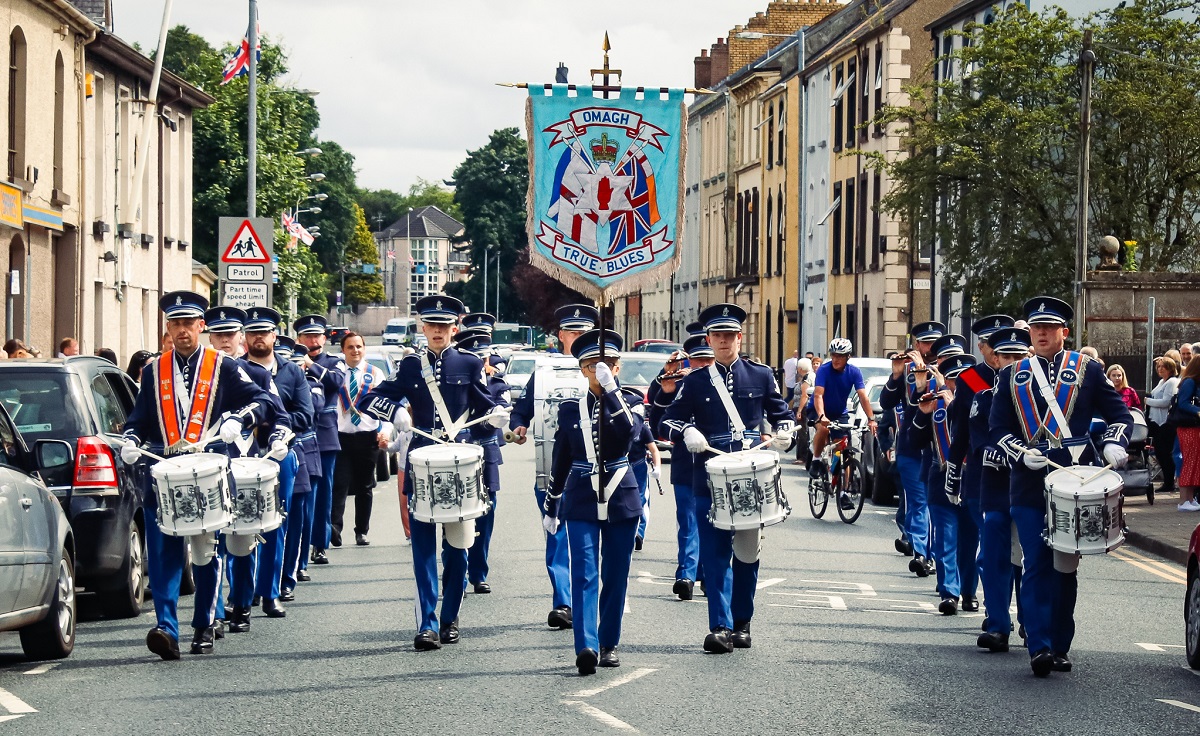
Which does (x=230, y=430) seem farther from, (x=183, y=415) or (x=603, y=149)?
(x=603, y=149)

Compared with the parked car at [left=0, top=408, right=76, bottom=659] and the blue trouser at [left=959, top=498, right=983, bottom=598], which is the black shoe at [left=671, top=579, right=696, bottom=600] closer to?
the blue trouser at [left=959, top=498, right=983, bottom=598]

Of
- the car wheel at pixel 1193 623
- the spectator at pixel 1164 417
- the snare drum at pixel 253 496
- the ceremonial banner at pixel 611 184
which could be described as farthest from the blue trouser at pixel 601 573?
the spectator at pixel 1164 417

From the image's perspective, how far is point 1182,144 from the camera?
34.8 m

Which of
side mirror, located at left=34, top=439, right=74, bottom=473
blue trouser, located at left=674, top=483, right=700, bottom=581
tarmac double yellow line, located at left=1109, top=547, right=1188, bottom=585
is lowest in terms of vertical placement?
tarmac double yellow line, located at left=1109, top=547, right=1188, bottom=585

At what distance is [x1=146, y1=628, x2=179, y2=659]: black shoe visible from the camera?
10.5 meters

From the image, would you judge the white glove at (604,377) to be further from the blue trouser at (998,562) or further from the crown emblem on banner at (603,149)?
the crown emblem on banner at (603,149)

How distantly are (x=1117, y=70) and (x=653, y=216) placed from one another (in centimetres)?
2407

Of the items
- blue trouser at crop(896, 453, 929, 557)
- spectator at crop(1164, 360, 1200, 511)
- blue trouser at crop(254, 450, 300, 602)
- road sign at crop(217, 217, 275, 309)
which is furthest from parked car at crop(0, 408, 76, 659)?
road sign at crop(217, 217, 275, 309)

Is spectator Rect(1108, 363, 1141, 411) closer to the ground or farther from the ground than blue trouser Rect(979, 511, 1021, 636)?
farther from the ground

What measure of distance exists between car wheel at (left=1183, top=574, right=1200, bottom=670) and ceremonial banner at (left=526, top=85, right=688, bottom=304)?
4161 mm

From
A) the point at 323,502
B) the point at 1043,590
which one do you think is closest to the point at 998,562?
the point at 1043,590

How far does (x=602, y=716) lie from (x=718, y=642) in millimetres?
2194

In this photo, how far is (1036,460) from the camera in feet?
34.6

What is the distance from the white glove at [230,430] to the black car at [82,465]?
99 centimetres
